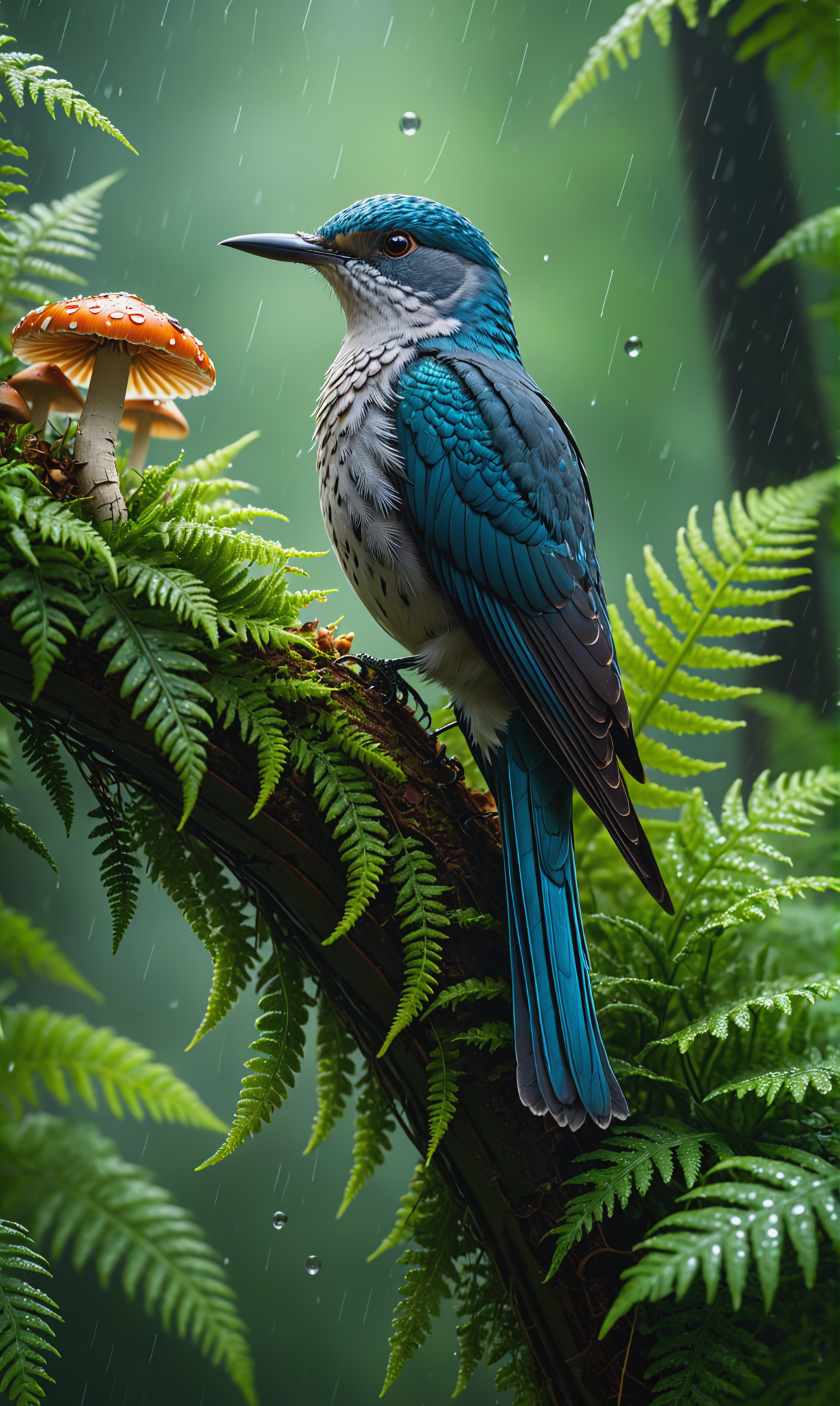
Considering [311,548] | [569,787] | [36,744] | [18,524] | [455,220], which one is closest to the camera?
[18,524]

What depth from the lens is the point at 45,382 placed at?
924mm

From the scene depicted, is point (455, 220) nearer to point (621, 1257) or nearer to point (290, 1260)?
point (621, 1257)

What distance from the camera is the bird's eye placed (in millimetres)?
1175

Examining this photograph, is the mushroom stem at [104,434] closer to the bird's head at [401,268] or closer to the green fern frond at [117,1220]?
the bird's head at [401,268]

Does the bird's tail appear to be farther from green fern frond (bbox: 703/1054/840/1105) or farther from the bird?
green fern frond (bbox: 703/1054/840/1105)

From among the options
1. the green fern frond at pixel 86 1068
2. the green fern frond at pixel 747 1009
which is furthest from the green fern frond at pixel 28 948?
the green fern frond at pixel 747 1009

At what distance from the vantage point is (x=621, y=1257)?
0.89 meters

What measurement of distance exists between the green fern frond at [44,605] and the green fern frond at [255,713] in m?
0.14

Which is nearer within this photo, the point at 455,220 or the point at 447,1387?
the point at 455,220

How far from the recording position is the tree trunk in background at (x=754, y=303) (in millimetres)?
2342

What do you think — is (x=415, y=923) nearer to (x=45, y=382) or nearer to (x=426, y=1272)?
(x=426, y=1272)

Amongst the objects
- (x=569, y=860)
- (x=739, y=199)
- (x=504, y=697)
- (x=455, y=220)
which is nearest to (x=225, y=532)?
(x=504, y=697)

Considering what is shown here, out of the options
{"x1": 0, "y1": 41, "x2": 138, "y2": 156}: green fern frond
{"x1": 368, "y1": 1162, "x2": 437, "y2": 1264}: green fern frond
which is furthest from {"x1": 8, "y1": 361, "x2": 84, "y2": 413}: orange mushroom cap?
{"x1": 368, "y1": 1162, "x2": 437, "y2": 1264}: green fern frond

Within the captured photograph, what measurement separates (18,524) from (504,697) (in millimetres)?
561
